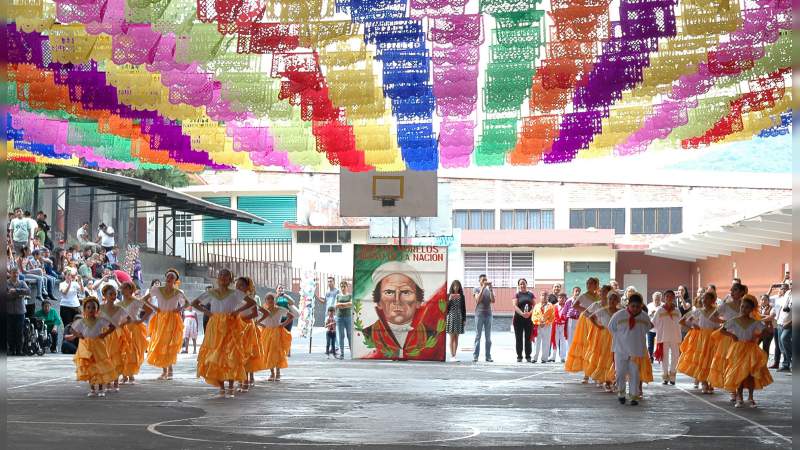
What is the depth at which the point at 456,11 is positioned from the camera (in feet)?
40.5

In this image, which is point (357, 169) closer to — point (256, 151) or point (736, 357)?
point (256, 151)

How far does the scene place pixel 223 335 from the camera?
15.5 m

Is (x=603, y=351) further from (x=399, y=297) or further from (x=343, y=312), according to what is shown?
(x=343, y=312)

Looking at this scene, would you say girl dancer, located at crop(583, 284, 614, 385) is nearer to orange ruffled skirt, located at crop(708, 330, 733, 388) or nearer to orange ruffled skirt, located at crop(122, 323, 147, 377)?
orange ruffled skirt, located at crop(708, 330, 733, 388)

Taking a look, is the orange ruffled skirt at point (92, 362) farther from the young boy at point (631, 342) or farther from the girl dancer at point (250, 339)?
the young boy at point (631, 342)

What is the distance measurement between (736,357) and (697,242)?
2579 cm

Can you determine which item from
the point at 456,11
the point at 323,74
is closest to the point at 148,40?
the point at 323,74

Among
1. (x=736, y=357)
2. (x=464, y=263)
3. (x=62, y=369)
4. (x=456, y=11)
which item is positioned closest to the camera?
(x=456, y=11)

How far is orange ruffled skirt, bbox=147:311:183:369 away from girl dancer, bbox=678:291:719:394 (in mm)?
7737

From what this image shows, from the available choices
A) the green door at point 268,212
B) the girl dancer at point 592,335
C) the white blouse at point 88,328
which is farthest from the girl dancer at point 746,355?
the green door at point 268,212

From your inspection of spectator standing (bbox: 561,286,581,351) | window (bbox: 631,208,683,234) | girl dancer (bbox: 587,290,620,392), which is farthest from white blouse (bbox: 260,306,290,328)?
window (bbox: 631,208,683,234)

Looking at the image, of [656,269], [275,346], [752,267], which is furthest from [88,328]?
[656,269]

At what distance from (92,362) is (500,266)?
37126mm

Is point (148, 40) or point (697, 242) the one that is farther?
point (697, 242)
